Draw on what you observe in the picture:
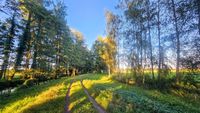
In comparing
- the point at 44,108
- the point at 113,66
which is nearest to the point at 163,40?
the point at 44,108

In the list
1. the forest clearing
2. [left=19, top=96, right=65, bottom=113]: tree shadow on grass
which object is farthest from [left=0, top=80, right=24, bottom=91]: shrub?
[left=19, top=96, right=65, bottom=113]: tree shadow on grass

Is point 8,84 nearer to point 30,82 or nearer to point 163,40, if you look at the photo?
point 30,82

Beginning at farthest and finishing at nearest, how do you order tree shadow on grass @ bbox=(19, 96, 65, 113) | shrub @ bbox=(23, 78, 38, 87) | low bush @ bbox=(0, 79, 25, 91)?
shrub @ bbox=(23, 78, 38, 87) < low bush @ bbox=(0, 79, 25, 91) < tree shadow on grass @ bbox=(19, 96, 65, 113)

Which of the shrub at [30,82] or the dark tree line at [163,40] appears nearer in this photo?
the dark tree line at [163,40]

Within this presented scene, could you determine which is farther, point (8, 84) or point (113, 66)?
point (113, 66)

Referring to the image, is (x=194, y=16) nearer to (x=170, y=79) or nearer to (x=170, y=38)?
(x=170, y=38)

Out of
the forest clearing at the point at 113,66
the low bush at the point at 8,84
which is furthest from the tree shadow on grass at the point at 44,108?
the low bush at the point at 8,84

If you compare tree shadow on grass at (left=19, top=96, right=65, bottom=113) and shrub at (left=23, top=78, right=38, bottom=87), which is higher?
shrub at (left=23, top=78, right=38, bottom=87)

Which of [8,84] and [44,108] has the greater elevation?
[8,84]

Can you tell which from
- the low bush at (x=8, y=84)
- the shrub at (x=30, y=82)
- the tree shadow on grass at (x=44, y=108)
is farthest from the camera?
the shrub at (x=30, y=82)

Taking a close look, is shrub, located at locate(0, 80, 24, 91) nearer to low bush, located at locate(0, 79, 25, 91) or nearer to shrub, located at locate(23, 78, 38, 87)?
low bush, located at locate(0, 79, 25, 91)

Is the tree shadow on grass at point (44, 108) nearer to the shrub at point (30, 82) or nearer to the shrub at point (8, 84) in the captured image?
the shrub at point (8, 84)

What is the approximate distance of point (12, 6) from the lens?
16.3 m

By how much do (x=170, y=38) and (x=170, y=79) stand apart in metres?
4.12
